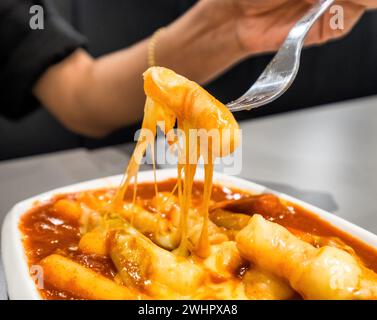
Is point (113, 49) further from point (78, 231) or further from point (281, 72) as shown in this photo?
point (78, 231)

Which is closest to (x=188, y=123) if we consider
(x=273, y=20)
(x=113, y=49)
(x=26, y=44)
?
(x=273, y=20)

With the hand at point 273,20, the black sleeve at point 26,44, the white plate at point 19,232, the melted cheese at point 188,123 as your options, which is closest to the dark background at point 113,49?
the black sleeve at point 26,44

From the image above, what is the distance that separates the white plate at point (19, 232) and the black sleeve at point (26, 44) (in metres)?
0.72

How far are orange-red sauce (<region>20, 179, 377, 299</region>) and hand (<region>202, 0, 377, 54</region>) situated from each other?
0.58 meters

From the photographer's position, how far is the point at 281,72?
104cm

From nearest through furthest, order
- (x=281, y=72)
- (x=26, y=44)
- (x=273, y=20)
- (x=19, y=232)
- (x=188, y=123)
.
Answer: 1. (x=188, y=123)
2. (x=19, y=232)
3. (x=281, y=72)
4. (x=273, y=20)
5. (x=26, y=44)

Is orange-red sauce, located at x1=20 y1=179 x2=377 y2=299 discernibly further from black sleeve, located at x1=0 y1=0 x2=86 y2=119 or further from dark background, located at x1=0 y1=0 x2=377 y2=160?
dark background, located at x1=0 y1=0 x2=377 y2=160

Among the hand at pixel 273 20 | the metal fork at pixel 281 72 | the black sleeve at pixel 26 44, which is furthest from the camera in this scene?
the black sleeve at pixel 26 44

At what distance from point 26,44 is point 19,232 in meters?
0.92

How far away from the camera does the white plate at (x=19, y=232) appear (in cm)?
71

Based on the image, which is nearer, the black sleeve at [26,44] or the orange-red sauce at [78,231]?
the orange-red sauce at [78,231]

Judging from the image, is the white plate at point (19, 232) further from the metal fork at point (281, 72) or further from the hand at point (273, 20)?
the hand at point (273, 20)

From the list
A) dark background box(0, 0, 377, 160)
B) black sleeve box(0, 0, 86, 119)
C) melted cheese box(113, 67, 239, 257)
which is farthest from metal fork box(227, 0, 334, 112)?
dark background box(0, 0, 377, 160)

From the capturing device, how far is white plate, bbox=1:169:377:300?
71cm
